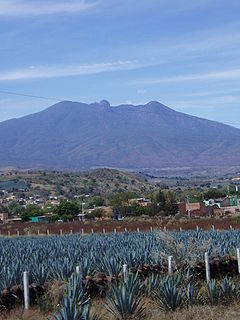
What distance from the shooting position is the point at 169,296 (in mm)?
10805

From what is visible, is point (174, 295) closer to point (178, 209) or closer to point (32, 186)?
point (178, 209)

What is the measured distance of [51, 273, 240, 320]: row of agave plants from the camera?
8.93 m

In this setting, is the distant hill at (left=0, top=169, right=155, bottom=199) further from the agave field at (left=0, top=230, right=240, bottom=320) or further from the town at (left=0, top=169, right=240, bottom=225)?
the agave field at (left=0, top=230, right=240, bottom=320)

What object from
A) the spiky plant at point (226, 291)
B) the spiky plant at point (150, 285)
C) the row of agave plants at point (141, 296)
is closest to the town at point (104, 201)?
the spiky plant at point (150, 285)

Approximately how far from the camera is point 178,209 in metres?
71.8

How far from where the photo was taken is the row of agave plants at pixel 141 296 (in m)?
8.93

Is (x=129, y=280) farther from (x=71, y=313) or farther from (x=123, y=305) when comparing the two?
(x=71, y=313)

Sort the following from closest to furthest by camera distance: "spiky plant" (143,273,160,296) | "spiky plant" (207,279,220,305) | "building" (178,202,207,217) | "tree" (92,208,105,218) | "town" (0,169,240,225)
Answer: "spiky plant" (207,279,220,305) → "spiky plant" (143,273,160,296) → "building" (178,202,207,217) → "town" (0,169,240,225) → "tree" (92,208,105,218)

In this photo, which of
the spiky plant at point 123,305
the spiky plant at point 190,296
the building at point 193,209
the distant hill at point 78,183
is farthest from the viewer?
the distant hill at point 78,183

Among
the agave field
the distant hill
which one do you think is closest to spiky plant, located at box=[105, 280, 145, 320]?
the agave field

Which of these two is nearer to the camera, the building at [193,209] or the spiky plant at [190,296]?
the spiky plant at [190,296]

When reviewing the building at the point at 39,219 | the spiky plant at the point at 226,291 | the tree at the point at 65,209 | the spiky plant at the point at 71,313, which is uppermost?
the spiky plant at the point at 71,313

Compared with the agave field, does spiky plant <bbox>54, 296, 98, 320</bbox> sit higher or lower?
higher

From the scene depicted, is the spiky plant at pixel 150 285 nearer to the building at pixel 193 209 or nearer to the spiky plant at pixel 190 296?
the spiky plant at pixel 190 296
